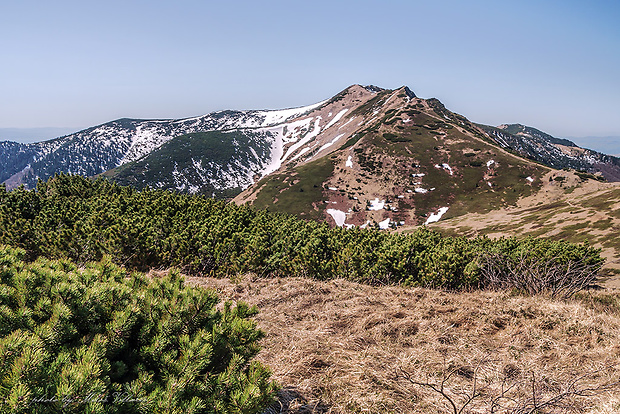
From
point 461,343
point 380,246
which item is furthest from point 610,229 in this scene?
point 461,343

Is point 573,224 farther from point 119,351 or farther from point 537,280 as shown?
Answer: point 119,351

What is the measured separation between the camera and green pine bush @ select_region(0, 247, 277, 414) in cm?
246

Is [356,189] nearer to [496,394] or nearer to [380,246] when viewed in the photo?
[380,246]

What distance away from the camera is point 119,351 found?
3.26 m

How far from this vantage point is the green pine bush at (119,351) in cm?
246

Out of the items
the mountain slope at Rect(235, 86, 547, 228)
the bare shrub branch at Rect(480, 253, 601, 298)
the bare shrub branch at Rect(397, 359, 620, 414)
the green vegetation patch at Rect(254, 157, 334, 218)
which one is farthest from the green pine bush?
the green vegetation patch at Rect(254, 157, 334, 218)

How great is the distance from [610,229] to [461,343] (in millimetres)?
42690

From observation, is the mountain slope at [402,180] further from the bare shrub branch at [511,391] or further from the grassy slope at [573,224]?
the bare shrub branch at [511,391]

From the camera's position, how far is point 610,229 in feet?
122

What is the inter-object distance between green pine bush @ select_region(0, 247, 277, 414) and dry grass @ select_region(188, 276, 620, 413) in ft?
4.84

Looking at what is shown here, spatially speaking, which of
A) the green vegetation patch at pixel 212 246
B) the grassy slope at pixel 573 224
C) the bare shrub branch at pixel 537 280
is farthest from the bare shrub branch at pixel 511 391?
the grassy slope at pixel 573 224

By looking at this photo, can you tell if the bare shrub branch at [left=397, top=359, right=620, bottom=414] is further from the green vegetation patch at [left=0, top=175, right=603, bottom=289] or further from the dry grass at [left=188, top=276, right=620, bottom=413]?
the green vegetation patch at [left=0, top=175, right=603, bottom=289]

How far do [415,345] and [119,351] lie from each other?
5.24m

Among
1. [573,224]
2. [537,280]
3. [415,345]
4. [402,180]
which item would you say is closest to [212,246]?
[415,345]
